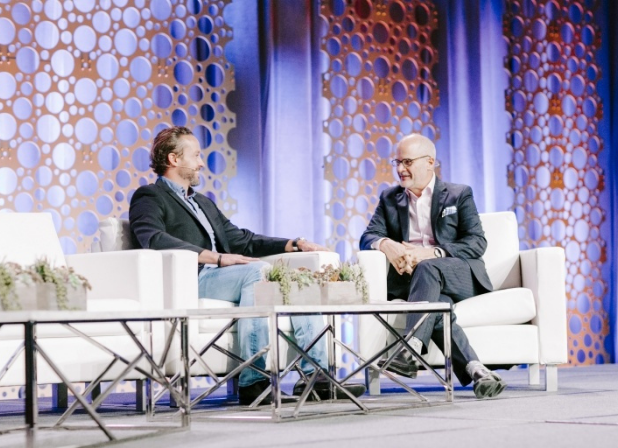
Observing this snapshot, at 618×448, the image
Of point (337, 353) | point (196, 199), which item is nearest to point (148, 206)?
point (196, 199)

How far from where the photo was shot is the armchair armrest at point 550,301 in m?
4.27

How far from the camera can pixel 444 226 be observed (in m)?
4.61

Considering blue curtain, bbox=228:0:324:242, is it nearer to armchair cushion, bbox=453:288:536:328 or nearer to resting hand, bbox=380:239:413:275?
resting hand, bbox=380:239:413:275

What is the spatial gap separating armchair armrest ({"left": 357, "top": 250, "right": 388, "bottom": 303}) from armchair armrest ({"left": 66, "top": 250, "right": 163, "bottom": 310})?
0.89 meters

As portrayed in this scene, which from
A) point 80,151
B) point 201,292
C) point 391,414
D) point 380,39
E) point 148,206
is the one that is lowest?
point 391,414

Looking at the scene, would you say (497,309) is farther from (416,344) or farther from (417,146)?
(417,146)

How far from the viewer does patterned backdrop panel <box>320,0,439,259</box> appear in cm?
612

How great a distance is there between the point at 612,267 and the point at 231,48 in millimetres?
3052

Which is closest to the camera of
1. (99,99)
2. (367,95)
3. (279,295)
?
(279,295)

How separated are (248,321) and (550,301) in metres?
1.32

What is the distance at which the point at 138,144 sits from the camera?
17.8 feet

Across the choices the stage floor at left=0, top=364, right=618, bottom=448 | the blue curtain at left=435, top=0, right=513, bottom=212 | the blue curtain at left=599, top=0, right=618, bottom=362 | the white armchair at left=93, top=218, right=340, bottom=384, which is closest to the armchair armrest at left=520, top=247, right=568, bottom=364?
the stage floor at left=0, top=364, right=618, bottom=448

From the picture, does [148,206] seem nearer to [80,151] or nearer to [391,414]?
[80,151]

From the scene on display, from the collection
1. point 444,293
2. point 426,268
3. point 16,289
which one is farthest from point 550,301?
point 16,289
